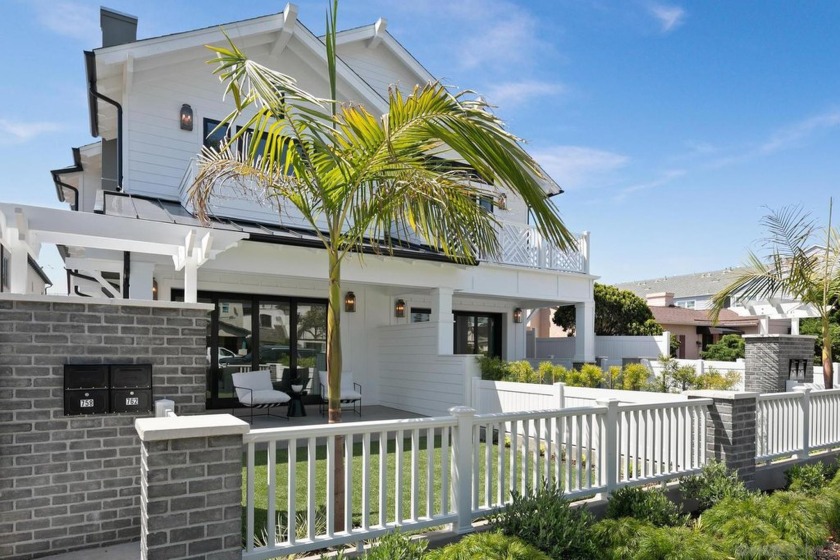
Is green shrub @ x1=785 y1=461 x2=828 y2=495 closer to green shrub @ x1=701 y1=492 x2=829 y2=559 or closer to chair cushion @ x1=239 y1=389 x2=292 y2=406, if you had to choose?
green shrub @ x1=701 y1=492 x2=829 y2=559

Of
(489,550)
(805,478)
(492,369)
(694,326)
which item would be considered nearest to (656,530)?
(489,550)

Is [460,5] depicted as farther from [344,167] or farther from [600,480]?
[600,480]

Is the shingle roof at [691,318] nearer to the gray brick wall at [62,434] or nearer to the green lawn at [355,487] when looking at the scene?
the green lawn at [355,487]

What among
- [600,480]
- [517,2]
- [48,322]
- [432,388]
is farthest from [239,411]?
[517,2]

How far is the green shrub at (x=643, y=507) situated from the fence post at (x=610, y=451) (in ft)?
0.44

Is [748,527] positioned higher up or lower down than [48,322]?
lower down

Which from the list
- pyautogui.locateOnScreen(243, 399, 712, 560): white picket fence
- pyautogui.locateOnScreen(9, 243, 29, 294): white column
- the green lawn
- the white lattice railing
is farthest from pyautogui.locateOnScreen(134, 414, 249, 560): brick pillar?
the white lattice railing

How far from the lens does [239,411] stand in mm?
10281

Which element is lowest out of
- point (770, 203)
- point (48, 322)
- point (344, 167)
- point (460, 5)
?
point (48, 322)

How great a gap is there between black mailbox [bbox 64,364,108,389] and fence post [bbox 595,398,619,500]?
13.9 feet

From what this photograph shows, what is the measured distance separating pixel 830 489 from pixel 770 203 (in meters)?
5.54

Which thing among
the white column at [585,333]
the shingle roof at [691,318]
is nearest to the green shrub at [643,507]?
the white column at [585,333]

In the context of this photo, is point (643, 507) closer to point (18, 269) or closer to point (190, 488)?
point (190, 488)

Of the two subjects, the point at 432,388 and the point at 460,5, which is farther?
the point at 432,388
